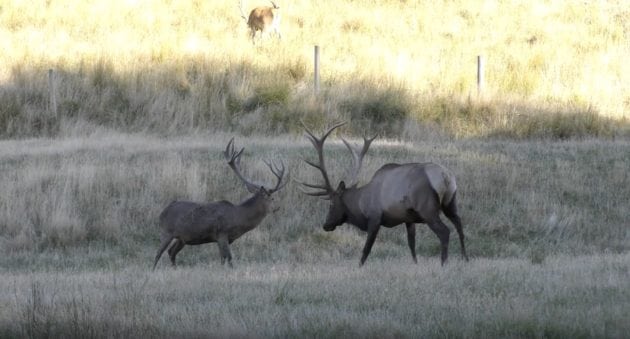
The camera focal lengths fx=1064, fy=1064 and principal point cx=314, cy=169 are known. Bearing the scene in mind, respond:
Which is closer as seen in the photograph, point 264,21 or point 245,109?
point 245,109

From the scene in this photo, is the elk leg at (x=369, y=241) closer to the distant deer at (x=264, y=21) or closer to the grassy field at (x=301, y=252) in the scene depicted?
the grassy field at (x=301, y=252)

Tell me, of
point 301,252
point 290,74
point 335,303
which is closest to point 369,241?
point 301,252

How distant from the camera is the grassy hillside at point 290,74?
73.5 ft

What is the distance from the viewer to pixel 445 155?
59.8ft

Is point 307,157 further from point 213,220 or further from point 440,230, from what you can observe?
point 440,230

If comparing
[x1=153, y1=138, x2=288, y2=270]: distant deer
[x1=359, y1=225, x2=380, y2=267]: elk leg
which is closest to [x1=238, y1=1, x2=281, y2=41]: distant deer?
[x1=153, y1=138, x2=288, y2=270]: distant deer

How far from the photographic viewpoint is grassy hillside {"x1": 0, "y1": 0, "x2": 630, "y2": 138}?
2239cm

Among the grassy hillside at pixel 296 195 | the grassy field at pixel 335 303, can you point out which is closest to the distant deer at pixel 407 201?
the grassy field at pixel 335 303

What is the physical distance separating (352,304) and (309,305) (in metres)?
0.38

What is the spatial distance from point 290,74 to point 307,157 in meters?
7.45

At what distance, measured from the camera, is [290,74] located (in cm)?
2502

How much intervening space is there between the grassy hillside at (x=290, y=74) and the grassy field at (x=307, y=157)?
0.07 m

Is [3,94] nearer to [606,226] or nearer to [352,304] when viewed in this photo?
[606,226]

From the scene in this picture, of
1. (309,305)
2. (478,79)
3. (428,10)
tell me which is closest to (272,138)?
(478,79)
